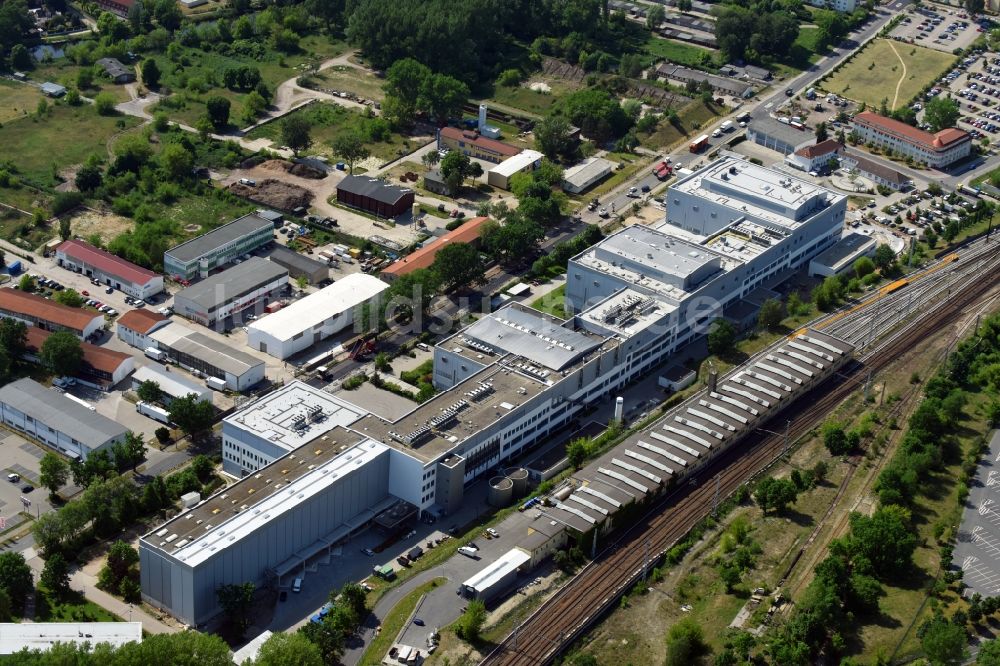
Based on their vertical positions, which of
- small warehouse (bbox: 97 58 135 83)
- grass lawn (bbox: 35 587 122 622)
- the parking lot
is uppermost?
the parking lot

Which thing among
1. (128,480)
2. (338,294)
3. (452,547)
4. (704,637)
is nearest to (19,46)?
(338,294)

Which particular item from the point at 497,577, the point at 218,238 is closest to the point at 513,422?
the point at 497,577

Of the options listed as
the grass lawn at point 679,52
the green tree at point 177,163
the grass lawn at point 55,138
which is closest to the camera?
the green tree at point 177,163

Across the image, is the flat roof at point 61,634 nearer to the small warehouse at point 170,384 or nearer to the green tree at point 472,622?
the green tree at point 472,622

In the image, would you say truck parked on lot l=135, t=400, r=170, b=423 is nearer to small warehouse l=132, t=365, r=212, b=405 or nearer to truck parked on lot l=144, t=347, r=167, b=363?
small warehouse l=132, t=365, r=212, b=405

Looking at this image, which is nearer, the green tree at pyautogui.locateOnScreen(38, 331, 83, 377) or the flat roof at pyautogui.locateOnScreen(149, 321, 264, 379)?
the green tree at pyautogui.locateOnScreen(38, 331, 83, 377)

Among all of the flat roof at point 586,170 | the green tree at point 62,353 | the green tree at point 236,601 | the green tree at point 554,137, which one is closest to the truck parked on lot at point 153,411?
the green tree at point 62,353

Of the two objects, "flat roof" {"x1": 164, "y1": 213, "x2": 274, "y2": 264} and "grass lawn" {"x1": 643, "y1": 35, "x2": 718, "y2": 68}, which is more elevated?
"grass lawn" {"x1": 643, "y1": 35, "x2": 718, "y2": 68}

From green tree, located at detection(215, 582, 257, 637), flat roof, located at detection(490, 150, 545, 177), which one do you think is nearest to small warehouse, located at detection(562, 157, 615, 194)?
flat roof, located at detection(490, 150, 545, 177)

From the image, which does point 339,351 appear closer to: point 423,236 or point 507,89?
point 423,236
